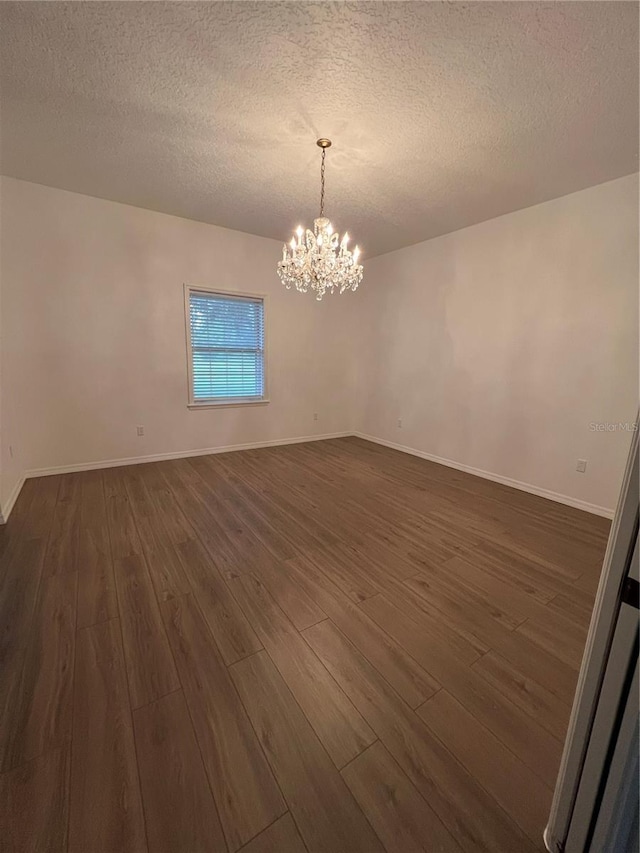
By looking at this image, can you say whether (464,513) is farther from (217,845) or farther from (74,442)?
(74,442)

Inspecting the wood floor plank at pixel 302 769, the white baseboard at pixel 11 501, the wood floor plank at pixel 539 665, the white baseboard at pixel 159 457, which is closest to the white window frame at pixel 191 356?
the white baseboard at pixel 159 457

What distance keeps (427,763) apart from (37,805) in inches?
44.4

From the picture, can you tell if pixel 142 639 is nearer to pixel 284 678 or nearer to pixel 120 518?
pixel 284 678

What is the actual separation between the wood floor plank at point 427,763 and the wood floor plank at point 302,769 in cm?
20

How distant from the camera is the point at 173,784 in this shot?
0.96m

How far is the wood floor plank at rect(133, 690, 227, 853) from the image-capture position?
85cm

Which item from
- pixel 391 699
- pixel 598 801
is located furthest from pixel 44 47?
pixel 598 801

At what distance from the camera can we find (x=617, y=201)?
261 cm

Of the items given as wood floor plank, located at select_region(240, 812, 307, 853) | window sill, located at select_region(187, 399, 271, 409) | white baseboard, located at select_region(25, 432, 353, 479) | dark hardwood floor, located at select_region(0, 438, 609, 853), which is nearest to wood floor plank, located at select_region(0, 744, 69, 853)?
dark hardwood floor, located at select_region(0, 438, 609, 853)

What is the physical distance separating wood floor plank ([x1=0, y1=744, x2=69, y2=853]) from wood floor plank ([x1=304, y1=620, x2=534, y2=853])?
882mm

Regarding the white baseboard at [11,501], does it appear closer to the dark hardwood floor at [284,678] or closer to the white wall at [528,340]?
the dark hardwood floor at [284,678]

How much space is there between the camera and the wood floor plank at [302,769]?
34.1 inches

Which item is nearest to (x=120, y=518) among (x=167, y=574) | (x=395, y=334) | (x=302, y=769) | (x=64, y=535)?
(x=64, y=535)

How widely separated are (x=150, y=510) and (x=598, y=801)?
2.82 m
